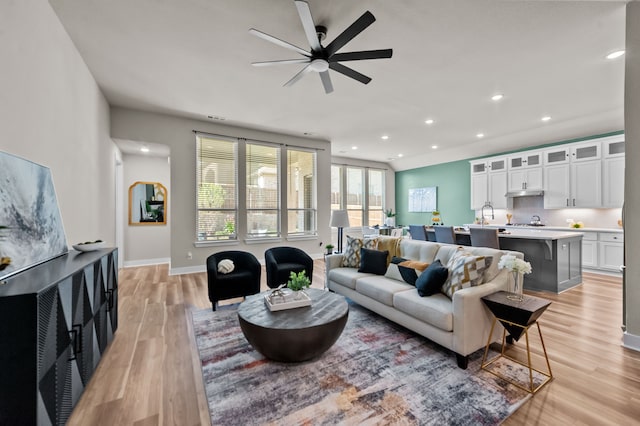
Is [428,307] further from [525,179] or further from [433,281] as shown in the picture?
[525,179]

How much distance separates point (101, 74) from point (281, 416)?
4600mm

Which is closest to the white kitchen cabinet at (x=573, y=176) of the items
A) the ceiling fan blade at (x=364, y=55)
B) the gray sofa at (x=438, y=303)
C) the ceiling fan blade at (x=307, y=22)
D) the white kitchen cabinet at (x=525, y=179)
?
the white kitchen cabinet at (x=525, y=179)

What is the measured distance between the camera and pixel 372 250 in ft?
11.9

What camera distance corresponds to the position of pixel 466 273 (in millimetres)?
2457

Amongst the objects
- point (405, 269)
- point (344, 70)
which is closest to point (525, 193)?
point (405, 269)

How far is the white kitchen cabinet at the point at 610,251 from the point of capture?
511 centimetres

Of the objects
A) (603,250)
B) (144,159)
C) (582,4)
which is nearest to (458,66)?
(582,4)

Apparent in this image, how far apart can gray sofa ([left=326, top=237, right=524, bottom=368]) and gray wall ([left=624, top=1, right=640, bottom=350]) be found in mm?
897

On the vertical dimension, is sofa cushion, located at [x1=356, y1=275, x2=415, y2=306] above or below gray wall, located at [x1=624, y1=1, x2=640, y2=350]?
below

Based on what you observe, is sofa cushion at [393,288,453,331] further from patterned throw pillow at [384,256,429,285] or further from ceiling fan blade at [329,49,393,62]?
ceiling fan blade at [329,49,393,62]

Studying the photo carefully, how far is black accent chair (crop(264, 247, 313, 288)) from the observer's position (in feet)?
12.6

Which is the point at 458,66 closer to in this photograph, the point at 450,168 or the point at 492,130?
the point at 492,130

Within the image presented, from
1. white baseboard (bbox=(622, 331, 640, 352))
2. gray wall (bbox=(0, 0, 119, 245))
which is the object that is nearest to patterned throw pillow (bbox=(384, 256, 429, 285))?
white baseboard (bbox=(622, 331, 640, 352))

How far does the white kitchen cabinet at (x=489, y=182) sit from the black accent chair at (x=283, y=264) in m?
5.78
